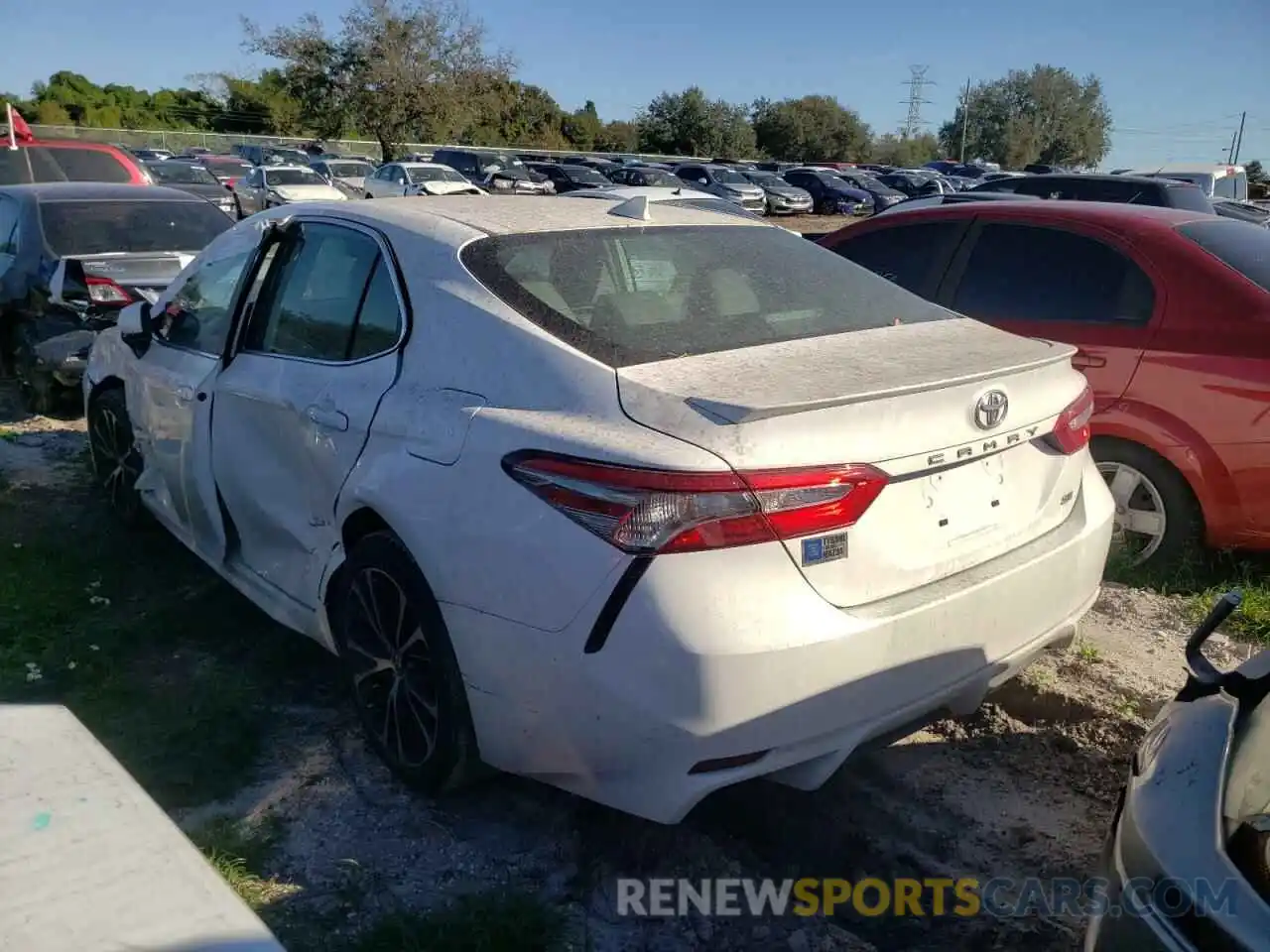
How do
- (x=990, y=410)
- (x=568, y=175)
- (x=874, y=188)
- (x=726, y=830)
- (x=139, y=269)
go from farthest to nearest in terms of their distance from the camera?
(x=874, y=188)
(x=568, y=175)
(x=139, y=269)
(x=726, y=830)
(x=990, y=410)

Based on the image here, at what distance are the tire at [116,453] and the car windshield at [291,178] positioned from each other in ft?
64.8

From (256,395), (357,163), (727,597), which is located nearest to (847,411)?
(727,597)

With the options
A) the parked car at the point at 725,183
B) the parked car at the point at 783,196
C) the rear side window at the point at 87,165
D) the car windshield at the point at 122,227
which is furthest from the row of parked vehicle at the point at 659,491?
the parked car at the point at 783,196

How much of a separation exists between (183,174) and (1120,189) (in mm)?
17911

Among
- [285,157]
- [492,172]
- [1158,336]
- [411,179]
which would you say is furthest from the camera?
[285,157]

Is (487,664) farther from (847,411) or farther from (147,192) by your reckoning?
(147,192)

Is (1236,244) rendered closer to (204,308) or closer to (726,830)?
(726,830)

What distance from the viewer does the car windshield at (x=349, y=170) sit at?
2984 cm

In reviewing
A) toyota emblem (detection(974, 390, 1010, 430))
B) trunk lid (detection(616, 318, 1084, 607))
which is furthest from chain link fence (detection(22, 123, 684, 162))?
toyota emblem (detection(974, 390, 1010, 430))

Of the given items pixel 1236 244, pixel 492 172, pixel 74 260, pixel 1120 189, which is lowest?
pixel 492 172

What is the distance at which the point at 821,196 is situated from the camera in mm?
37594

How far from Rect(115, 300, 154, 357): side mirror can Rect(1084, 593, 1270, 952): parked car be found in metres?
4.20

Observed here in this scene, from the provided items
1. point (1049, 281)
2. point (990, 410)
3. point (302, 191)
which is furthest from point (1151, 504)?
point (302, 191)

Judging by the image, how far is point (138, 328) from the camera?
4703 millimetres
